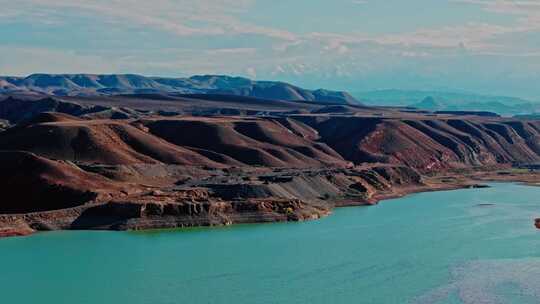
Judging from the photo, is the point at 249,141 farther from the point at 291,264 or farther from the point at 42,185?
the point at 291,264

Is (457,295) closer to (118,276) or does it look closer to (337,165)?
(118,276)

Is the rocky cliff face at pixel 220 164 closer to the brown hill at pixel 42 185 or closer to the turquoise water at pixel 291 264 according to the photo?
the brown hill at pixel 42 185

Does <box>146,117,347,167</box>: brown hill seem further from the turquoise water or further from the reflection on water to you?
the reflection on water

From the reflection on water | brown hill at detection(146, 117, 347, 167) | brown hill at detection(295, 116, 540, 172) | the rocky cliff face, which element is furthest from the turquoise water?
brown hill at detection(295, 116, 540, 172)

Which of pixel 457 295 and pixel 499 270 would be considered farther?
pixel 499 270

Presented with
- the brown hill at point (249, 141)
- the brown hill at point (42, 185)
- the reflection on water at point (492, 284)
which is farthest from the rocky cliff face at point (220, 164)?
the reflection on water at point (492, 284)

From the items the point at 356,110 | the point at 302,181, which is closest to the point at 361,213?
the point at 302,181

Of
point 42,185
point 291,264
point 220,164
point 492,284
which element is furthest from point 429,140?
point 492,284

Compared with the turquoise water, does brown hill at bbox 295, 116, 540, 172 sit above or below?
above

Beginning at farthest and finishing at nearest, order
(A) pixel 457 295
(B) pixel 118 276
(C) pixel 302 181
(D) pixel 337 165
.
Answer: (D) pixel 337 165
(C) pixel 302 181
(B) pixel 118 276
(A) pixel 457 295
